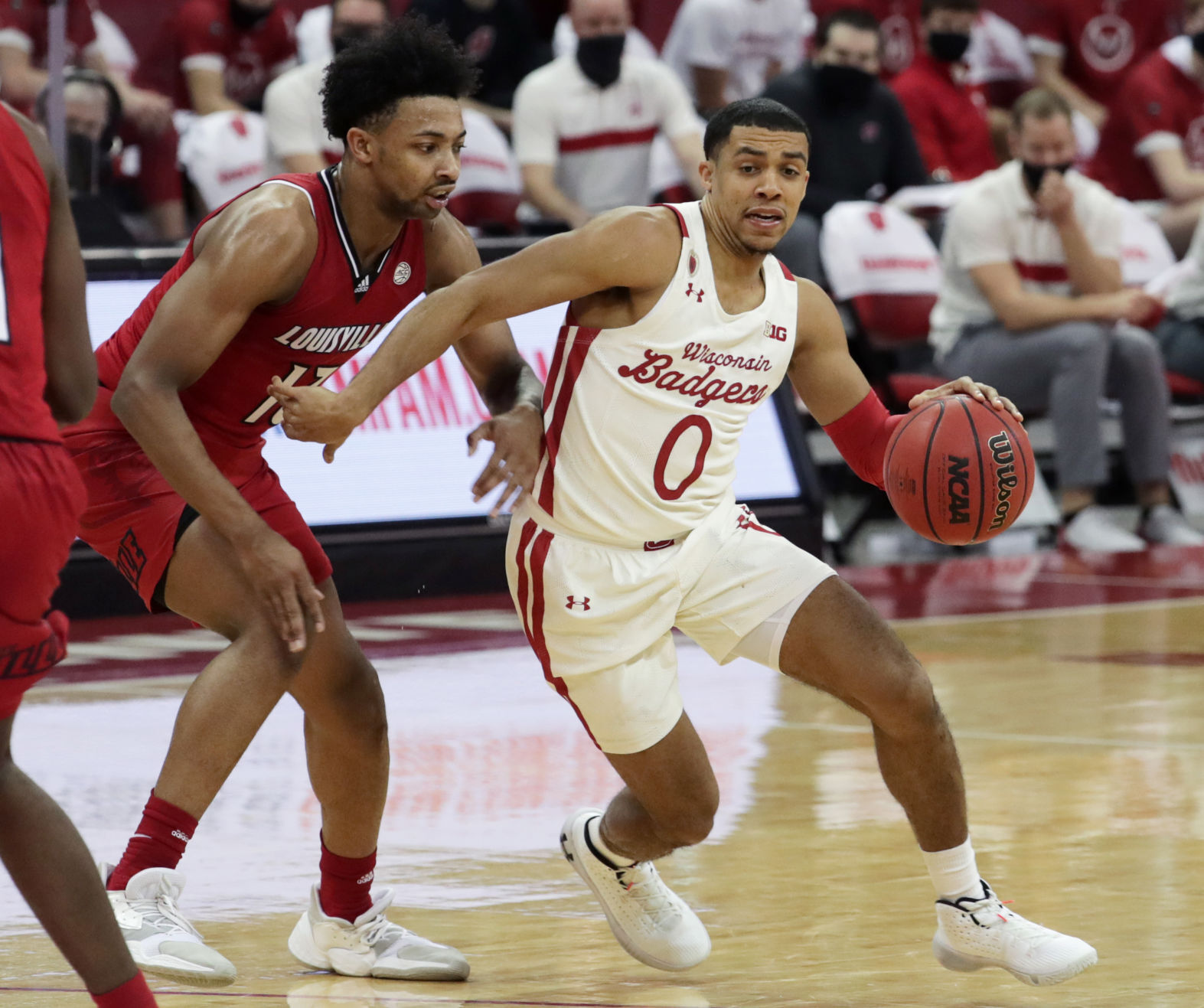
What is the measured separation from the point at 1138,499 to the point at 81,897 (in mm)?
9393

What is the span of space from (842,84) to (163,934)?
8275mm

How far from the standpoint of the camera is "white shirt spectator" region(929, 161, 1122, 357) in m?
11.1

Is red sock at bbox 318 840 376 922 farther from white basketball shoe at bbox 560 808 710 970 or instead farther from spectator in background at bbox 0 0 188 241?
spectator in background at bbox 0 0 188 241

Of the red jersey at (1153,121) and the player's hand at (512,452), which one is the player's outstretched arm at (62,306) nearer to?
the player's hand at (512,452)

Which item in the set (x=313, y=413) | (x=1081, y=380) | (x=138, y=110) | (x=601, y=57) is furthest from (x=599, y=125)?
(x=313, y=413)

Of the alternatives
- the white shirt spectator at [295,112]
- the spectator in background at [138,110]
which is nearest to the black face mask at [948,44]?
the white shirt spectator at [295,112]

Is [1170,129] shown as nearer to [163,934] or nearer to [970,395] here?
[970,395]

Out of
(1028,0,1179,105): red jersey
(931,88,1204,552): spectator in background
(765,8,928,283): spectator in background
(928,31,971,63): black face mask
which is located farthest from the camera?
(1028,0,1179,105): red jersey

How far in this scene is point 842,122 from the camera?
38.0 ft

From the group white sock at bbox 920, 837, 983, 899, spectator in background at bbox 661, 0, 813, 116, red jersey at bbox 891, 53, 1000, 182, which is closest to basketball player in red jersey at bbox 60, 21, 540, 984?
white sock at bbox 920, 837, 983, 899

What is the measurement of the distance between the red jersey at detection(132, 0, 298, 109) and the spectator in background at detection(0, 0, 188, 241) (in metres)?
0.65

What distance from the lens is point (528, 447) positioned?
437cm

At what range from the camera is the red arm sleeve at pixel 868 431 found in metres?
4.71

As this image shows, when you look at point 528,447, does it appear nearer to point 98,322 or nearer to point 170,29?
point 98,322
